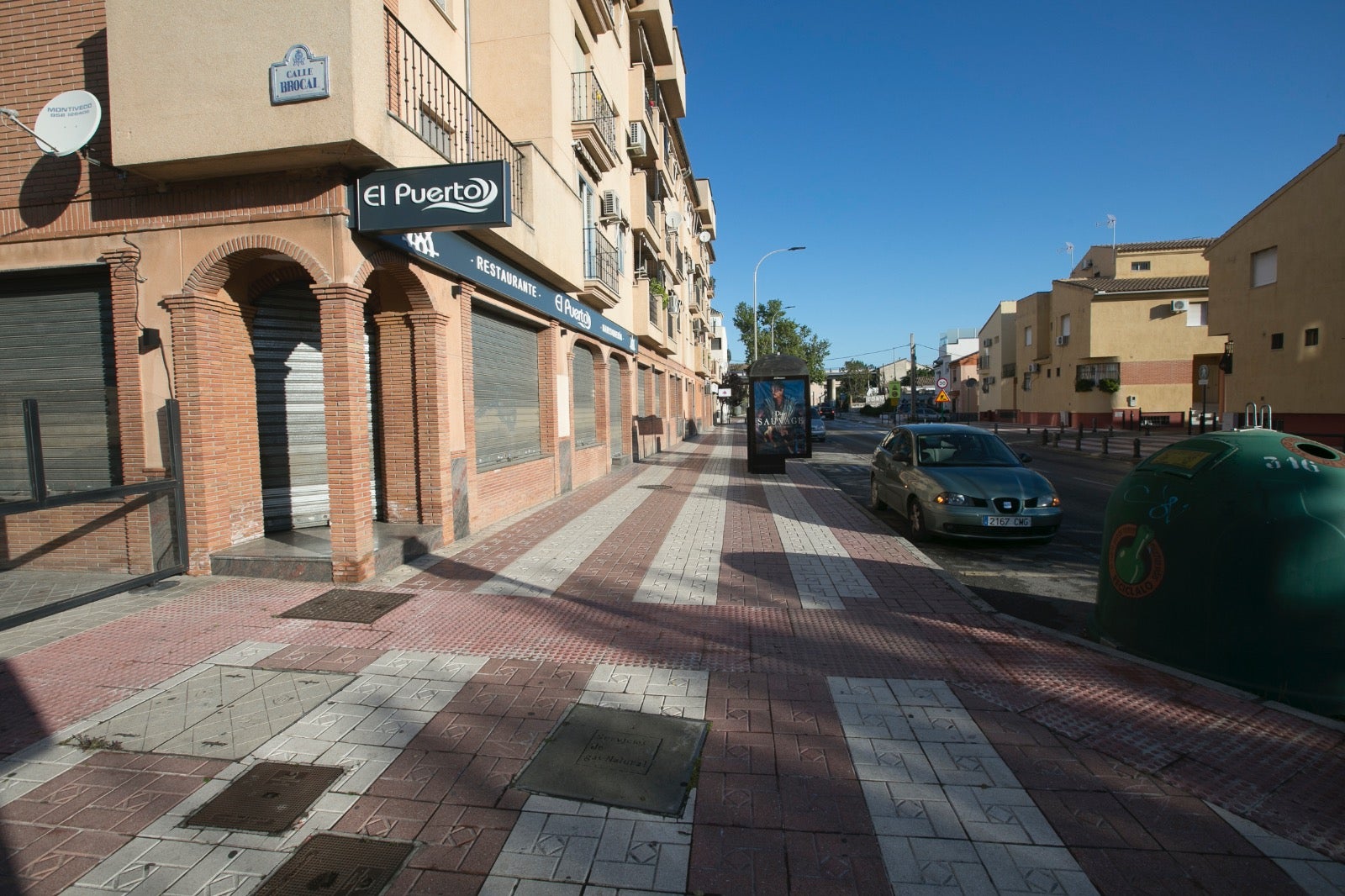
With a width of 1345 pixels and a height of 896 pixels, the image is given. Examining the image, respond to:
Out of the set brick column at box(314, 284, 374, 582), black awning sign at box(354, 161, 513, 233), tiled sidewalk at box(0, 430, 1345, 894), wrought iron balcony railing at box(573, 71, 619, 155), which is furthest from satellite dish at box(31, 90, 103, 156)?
wrought iron balcony railing at box(573, 71, 619, 155)

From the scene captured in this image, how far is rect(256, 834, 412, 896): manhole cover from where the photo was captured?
96.9 inches

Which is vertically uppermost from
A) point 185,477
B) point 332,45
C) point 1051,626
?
point 332,45

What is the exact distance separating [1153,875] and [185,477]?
8.01 metres

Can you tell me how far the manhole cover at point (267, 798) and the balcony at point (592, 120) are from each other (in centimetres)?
1254

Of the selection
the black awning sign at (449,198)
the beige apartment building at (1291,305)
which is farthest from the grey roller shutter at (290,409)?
the beige apartment building at (1291,305)

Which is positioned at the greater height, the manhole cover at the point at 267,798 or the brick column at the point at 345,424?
the brick column at the point at 345,424

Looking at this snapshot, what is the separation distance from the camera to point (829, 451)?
27422 millimetres

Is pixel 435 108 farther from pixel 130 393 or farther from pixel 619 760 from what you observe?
pixel 619 760

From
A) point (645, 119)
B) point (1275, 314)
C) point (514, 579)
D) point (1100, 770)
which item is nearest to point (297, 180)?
point (514, 579)

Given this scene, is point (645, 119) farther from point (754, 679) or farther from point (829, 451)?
point (754, 679)

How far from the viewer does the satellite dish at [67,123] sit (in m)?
6.36

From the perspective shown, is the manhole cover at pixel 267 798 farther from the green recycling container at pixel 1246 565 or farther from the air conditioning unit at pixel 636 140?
the air conditioning unit at pixel 636 140

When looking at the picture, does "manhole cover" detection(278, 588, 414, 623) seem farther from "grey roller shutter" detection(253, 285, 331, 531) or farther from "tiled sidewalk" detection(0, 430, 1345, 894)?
"grey roller shutter" detection(253, 285, 331, 531)

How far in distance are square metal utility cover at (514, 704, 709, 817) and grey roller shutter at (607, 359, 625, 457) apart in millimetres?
14921
